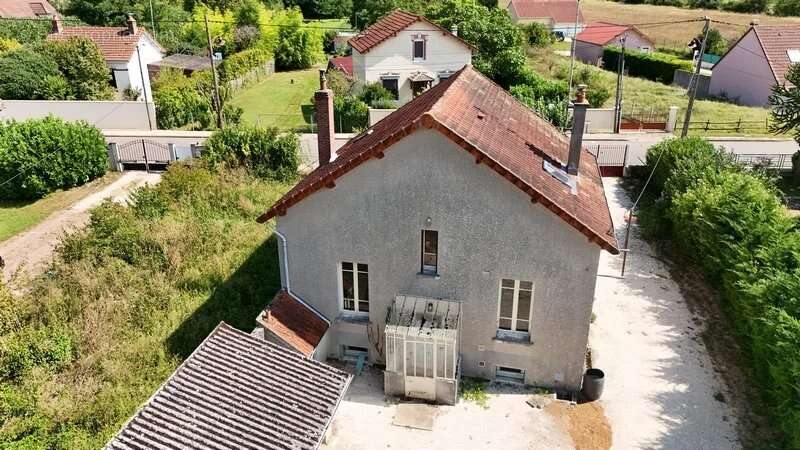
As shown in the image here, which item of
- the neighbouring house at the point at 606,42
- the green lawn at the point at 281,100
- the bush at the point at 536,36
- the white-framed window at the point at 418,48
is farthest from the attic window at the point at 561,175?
the neighbouring house at the point at 606,42

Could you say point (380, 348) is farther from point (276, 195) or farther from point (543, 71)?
point (543, 71)

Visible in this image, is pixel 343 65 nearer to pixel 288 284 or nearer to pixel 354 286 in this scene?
pixel 288 284

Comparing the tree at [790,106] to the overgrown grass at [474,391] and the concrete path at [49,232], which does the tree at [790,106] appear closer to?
the overgrown grass at [474,391]

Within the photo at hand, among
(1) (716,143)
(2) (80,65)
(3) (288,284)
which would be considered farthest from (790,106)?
(2) (80,65)

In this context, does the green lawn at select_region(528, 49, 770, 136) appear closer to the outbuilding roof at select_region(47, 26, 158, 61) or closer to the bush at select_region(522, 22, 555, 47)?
the bush at select_region(522, 22, 555, 47)

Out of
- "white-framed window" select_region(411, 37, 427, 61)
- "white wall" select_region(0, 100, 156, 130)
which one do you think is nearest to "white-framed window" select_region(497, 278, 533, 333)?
"white-framed window" select_region(411, 37, 427, 61)

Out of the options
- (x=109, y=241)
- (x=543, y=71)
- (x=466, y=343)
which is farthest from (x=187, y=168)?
(x=543, y=71)
